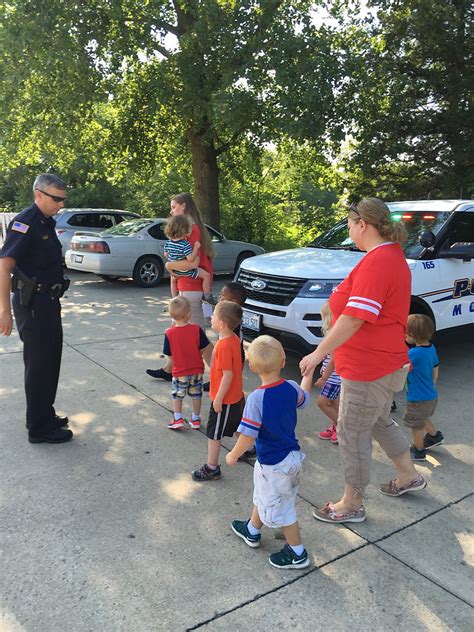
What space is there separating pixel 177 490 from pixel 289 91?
31.9ft

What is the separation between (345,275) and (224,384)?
7.59 feet

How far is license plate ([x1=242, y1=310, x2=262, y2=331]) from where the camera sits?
5383mm

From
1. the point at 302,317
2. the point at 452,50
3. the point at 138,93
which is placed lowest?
the point at 302,317

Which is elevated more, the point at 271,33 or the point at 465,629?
the point at 271,33

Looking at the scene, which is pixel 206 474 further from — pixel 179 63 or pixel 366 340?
pixel 179 63

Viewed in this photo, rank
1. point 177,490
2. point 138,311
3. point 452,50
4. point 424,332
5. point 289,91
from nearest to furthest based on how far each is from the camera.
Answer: point 177,490 → point 424,332 → point 138,311 → point 289,91 → point 452,50

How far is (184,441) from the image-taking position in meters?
4.07

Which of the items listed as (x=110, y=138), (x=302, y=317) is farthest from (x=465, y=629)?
(x=110, y=138)

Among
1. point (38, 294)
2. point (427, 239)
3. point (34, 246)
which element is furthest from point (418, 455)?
point (34, 246)

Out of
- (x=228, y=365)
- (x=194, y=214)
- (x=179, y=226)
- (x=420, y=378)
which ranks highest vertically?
(x=194, y=214)

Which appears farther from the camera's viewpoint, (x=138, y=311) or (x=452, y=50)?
(x=452, y=50)

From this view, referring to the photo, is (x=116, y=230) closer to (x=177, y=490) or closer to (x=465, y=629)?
(x=177, y=490)

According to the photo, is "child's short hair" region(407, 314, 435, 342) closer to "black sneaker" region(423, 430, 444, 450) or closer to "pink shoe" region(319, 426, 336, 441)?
"black sneaker" region(423, 430, 444, 450)

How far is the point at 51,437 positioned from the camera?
3957 millimetres
